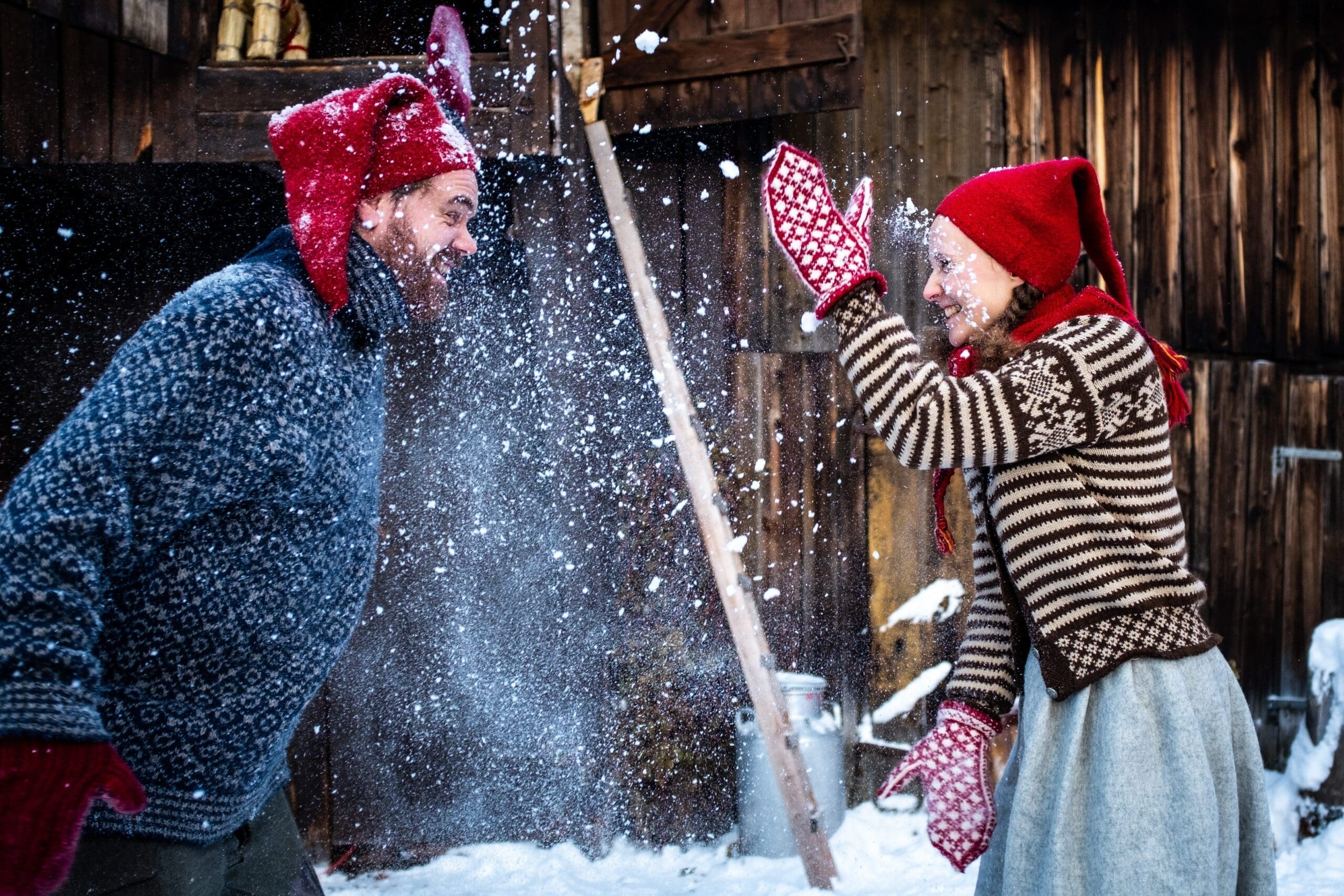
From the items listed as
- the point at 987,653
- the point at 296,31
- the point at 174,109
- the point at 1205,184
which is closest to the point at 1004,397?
the point at 987,653

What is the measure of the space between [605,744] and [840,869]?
1.14 meters

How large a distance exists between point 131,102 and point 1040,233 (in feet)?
10.9

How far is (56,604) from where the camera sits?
1.29 meters

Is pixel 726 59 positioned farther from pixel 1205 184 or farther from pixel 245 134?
pixel 1205 184

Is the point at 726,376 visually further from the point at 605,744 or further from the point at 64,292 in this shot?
the point at 64,292

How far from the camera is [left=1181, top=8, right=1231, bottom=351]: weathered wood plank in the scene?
4848mm

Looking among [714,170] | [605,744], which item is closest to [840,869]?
[605,744]

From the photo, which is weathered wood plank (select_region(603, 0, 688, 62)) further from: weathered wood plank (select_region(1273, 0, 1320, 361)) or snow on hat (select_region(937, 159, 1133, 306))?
weathered wood plank (select_region(1273, 0, 1320, 361))

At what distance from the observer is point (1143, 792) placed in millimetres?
1674

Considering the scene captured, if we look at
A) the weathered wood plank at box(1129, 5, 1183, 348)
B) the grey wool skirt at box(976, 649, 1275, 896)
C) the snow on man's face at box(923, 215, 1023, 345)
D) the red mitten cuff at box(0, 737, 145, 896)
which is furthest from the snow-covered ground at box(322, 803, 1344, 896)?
the red mitten cuff at box(0, 737, 145, 896)

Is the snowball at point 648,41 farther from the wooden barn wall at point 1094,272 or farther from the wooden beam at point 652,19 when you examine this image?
the wooden barn wall at point 1094,272

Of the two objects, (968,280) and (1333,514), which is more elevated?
(968,280)

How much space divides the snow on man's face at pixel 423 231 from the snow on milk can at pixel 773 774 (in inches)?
104

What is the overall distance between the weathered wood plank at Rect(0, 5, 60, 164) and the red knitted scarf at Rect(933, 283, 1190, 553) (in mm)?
3345
